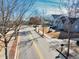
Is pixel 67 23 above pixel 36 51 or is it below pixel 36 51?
above

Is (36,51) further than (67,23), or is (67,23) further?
(67,23)

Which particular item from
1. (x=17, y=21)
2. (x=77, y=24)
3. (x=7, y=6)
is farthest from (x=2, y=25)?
(x=77, y=24)

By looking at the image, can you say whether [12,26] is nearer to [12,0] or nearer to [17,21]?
[17,21]

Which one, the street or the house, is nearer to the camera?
the street

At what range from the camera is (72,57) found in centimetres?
2002

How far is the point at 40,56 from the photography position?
21.1m

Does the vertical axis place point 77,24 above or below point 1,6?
below

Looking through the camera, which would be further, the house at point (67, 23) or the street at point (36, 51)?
the house at point (67, 23)

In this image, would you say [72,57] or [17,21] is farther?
[72,57]

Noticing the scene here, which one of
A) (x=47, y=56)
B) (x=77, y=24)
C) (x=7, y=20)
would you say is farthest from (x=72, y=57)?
(x=77, y=24)

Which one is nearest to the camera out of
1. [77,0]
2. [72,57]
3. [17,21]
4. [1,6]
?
[1,6]

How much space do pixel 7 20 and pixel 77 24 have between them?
37121 mm

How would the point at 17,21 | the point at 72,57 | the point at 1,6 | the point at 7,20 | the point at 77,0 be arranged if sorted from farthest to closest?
the point at 77,0 < the point at 72,57 < the point at 17,21 < the point at 7,20 < the point at 1,6

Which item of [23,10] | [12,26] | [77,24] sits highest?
[23,10]
